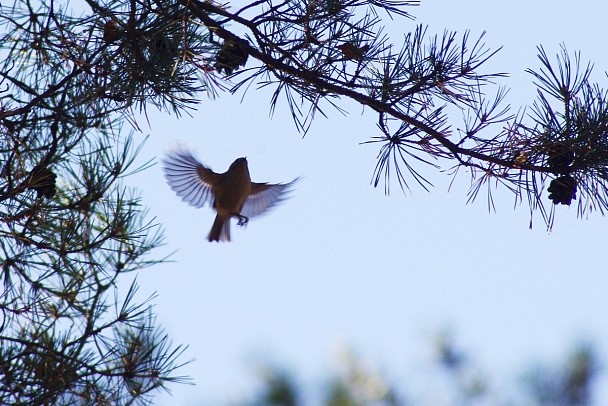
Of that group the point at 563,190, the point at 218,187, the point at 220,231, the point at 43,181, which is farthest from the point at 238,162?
the point at 563,190

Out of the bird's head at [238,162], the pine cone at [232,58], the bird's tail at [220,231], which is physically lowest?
the pine cone at [232,58]

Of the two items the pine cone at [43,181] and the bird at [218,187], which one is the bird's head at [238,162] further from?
the pine cone at [43,181]

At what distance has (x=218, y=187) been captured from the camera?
9.20ft

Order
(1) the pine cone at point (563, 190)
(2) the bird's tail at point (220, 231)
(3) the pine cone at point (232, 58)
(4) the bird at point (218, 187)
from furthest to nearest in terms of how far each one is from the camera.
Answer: (2) the bird's tail at point (220, 231)
(4) the bird at point (218, 187)
(3) the pine cone at point (232, 58)
(1) the pine cone at point (563, 190)

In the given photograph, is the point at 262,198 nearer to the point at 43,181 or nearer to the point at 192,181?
the point at 192,181

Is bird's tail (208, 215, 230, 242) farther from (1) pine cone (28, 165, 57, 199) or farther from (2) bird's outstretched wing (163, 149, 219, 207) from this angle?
(1) pine cone (28, 165, 57, 199)

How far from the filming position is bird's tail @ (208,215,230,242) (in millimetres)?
2863

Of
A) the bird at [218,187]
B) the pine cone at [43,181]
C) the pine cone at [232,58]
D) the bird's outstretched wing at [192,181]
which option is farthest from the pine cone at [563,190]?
the bird's outstretched wing at [192,181]

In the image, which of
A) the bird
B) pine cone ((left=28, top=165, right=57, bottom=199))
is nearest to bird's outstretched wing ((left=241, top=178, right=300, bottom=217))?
the bird

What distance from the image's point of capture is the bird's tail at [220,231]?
286 centimetres

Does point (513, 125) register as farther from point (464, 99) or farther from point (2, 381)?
point (2, 381)

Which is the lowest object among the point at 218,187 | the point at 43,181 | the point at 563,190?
the point at 563,190

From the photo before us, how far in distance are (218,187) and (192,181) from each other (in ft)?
0.46

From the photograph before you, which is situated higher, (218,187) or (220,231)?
(218,187)
